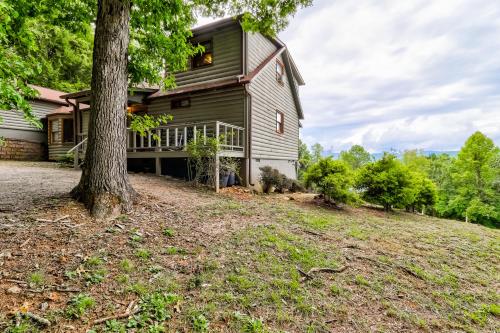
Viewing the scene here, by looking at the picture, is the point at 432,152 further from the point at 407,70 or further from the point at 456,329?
the point at 456,329

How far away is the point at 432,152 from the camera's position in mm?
47312

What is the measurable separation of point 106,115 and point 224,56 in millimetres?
8138

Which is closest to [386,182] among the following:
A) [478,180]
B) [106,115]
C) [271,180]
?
[271,180]

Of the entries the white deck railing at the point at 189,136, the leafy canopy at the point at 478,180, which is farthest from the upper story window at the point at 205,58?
the leafy canopy at the point at 478,180

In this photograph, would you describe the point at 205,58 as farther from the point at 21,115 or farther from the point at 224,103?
the point at 21,115

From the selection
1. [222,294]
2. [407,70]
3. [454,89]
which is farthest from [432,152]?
[222,294]

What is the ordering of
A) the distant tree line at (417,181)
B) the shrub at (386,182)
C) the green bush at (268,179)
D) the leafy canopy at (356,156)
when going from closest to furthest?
the distant tree line at (417,181) → the shrub at (386,182) → the green bush at (268,179) → the leafy canopy at (356,156)

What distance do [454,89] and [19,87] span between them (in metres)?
45.9

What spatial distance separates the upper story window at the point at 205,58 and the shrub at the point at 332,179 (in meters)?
7.22

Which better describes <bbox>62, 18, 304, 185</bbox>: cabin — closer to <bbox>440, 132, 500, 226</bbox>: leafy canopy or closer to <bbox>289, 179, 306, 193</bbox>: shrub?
<bbox>289, 179, 306, 193</bbox>: shrub

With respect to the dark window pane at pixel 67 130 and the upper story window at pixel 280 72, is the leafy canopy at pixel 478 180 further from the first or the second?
the dark window pane at pixel 67 130

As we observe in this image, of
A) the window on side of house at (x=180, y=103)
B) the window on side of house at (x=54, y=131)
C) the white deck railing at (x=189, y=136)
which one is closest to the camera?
the white deck railing at (x=189, y=136)

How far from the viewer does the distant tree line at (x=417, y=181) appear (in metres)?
8.72

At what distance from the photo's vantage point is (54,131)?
53.4 feet
